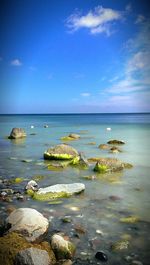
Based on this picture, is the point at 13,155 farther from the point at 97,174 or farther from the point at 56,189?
the point at 56,189

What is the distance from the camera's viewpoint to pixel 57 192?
809cm

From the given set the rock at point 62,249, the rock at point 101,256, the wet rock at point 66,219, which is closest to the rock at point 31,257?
the rock at point 62,249

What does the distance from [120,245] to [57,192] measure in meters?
3.17

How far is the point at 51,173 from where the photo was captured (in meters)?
11.3

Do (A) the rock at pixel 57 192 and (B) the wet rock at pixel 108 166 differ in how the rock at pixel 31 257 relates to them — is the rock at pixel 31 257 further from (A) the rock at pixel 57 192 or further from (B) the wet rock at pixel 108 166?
(B) the wet rock at pixel 108 166

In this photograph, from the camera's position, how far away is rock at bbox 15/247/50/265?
4.21 metres

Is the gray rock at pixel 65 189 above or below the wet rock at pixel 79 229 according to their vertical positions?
above

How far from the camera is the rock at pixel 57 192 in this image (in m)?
7.93

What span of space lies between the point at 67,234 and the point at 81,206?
163 cm

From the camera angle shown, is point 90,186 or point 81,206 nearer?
point 81,206

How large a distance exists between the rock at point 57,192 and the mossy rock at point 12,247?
2900 millimetres

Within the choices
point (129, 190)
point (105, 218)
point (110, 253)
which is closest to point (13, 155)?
point (129, 190)

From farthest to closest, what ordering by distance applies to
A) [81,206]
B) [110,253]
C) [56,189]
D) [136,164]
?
[136,164], [56,189], [81,206], [110,253]

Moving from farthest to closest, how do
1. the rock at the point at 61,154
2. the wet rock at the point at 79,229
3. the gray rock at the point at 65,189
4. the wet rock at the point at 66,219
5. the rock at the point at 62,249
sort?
the rock at the point at 61,154, the gray rock at the point at 65,189, the wet rock at the point at 66,219, the wet rock at the point at 79,229, the rock at the point at 62,249
